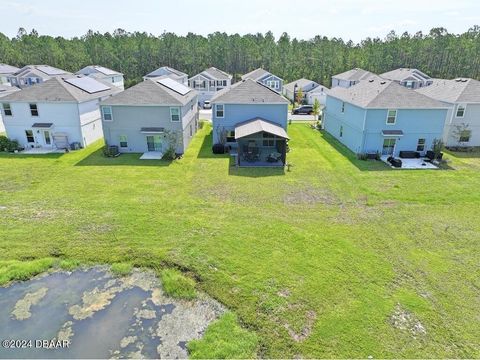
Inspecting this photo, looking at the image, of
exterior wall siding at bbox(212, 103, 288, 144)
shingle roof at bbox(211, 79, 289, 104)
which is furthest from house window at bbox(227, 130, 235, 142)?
shingle roof at bbox(211, 79, 289, 104)

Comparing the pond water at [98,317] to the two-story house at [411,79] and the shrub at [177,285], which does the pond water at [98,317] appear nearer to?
the shrub at [177,285]

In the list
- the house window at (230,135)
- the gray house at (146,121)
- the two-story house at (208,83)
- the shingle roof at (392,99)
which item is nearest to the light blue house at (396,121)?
the shingle roof at (392,99)

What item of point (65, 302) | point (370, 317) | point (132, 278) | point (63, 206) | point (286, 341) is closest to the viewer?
point (286, 341)

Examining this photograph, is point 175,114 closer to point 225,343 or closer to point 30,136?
point 30,136

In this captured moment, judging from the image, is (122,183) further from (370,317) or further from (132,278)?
(370,317)

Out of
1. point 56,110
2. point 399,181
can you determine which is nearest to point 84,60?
point 56,110
